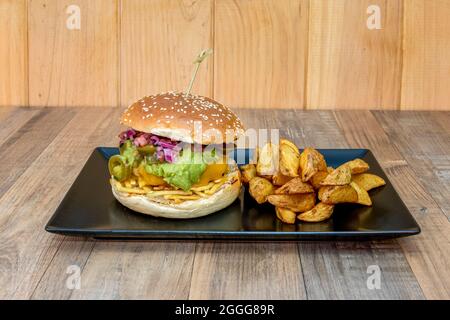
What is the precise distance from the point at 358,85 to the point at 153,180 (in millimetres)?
1130

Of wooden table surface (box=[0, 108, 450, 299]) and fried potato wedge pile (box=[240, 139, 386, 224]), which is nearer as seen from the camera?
wooden table surface (box=[0, 108, 450, 299])

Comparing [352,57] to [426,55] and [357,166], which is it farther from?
[357,166]

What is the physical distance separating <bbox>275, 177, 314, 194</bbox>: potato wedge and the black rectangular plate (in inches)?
2.5

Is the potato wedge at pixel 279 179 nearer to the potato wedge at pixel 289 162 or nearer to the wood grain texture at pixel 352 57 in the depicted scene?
the potato wedge at pixel 289 162

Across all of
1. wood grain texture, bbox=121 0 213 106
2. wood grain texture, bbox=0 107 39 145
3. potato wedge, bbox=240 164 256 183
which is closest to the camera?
potato wedge, bbox=240 164 256 183

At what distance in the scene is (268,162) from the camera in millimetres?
1579

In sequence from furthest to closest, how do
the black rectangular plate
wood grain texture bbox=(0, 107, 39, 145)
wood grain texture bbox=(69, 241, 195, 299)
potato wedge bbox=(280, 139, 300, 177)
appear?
wood grain texture bbox=(0, 107, 39, 145)
potato wedge bbox=(280, 139, 300, 177)
the black rectangular plate
wood grain texture bbox=(69, 241, 195, 299)

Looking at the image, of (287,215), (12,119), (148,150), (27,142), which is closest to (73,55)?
(12,119)

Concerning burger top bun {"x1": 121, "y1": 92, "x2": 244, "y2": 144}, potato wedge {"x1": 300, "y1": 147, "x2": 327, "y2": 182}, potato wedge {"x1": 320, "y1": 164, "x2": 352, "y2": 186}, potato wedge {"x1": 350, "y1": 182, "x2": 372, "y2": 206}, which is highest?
burger top bun {"x1": 121, "y1": 92, "x2": 244, "y2": 144}

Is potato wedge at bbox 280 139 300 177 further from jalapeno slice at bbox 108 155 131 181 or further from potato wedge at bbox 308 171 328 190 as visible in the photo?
jalapeno slice at bbox 108 155 131 181

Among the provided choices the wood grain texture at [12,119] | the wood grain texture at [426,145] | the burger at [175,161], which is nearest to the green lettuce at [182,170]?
the burger at [175,161]

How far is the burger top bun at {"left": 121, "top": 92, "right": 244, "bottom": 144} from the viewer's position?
1.55 meters

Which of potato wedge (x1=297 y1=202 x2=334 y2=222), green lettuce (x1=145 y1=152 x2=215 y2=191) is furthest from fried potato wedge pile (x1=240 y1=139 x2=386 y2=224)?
green lettuce (x1=145 y1=152 x2=215 y2=191)

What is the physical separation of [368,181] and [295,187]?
0.26 meters
